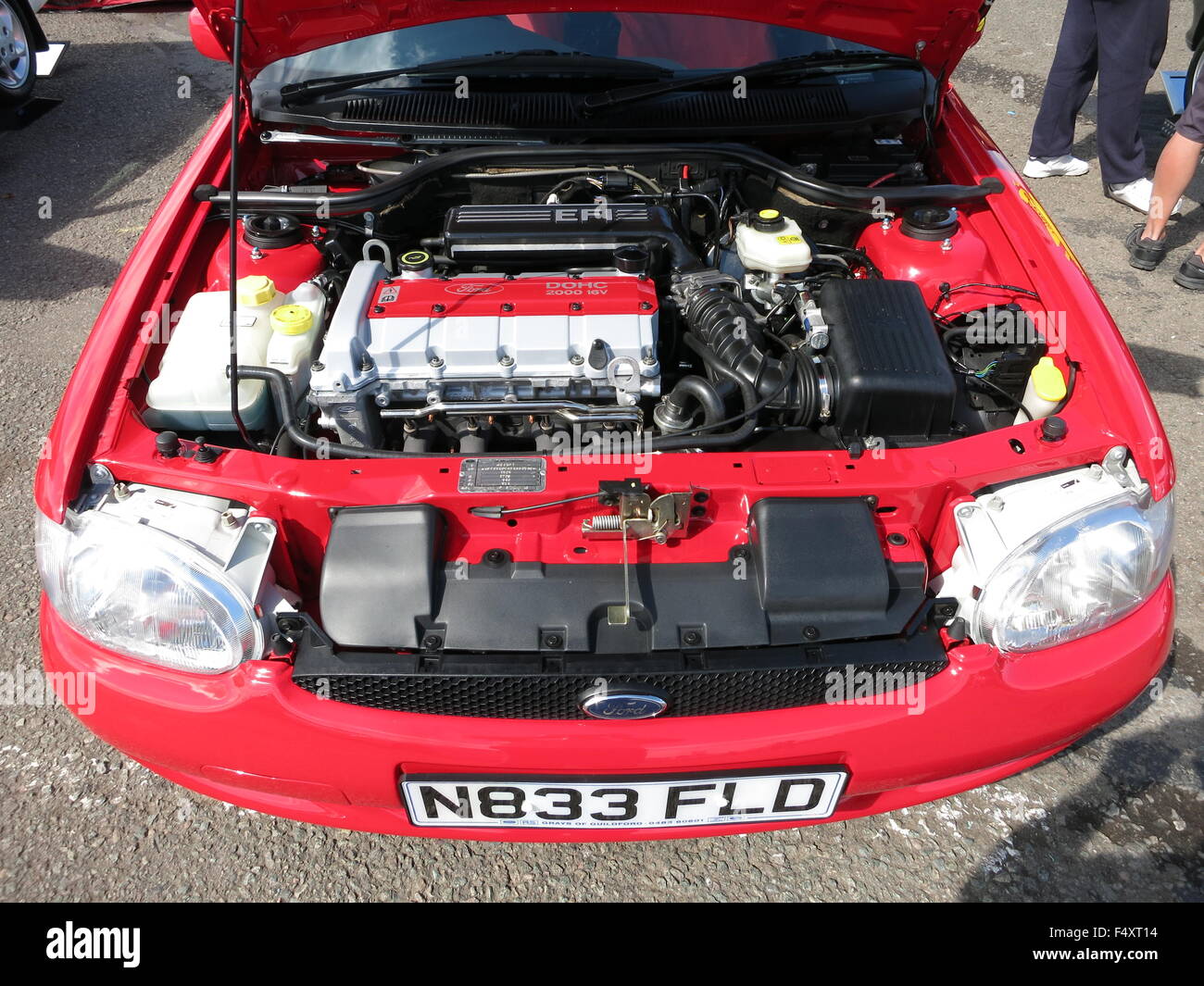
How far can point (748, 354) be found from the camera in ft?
5.89

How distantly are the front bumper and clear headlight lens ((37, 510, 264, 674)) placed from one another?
0.04 metres

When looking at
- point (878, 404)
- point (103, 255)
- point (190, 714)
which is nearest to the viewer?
point (190, 714)

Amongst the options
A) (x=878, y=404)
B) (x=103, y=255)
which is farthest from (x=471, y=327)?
(x=103, y=255)

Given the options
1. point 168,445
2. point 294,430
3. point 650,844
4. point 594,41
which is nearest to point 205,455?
point 168,445

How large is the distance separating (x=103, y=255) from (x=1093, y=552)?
433 cm

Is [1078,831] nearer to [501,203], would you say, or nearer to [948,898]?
[948,898]

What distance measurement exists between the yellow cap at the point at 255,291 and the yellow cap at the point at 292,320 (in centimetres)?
9

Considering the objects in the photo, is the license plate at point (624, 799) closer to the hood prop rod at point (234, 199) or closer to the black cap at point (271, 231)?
the hood prop rod at point (234, 199)

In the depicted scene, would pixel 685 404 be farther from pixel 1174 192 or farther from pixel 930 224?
pixel 1174 192

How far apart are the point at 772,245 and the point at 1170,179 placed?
10.1 ft

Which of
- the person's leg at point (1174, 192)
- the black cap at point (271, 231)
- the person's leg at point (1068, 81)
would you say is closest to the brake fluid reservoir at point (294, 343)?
the black cap at point (271, 231)

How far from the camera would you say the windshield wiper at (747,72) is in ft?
7.23

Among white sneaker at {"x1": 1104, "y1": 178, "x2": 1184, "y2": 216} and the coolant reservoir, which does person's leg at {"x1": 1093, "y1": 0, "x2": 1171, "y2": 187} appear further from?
the coolant reservoir
